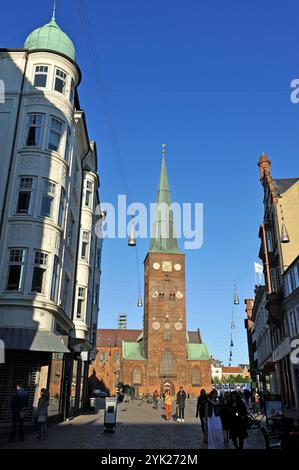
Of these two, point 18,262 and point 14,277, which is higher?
point 18,262

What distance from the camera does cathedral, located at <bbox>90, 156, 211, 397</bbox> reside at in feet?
284

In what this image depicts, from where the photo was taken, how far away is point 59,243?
72.6 ft

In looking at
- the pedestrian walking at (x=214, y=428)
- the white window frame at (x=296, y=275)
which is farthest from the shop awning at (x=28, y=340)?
the white window frame at (x=296, y=275)

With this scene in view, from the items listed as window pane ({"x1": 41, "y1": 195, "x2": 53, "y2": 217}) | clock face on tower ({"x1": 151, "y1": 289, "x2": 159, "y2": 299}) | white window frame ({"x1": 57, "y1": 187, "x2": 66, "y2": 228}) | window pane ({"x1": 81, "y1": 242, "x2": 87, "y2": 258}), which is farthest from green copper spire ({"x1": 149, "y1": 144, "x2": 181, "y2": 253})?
window pane ({"x1": 41, "y1": 195, "x2": 53, "y2": 217})

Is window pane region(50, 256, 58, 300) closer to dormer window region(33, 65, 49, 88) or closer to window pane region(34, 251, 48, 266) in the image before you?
window pane region(34, 251, 48, 266)

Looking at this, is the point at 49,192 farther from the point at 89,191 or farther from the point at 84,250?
the point at 89,191

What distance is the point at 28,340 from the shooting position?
18.6 metres

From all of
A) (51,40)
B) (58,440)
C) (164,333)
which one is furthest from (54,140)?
(164,333)

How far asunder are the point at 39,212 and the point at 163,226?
73665mm

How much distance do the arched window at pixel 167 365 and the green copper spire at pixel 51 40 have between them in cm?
7214

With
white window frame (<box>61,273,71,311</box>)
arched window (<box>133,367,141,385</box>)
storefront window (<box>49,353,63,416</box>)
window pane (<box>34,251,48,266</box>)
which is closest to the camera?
window pane (<box>34,251,48,266</box>)

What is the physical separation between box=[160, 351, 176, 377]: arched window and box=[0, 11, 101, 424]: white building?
6098 centimetres

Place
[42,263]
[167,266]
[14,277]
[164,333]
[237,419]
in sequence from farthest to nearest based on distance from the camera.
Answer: [167,266], [164,333], [42,263], [14,277], [237,419]
